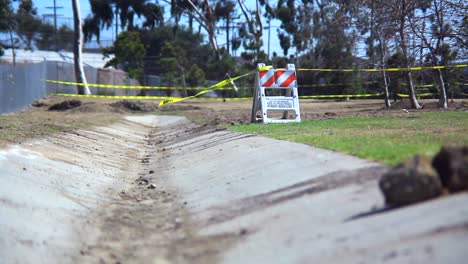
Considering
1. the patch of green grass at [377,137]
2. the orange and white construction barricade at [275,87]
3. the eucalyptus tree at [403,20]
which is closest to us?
the patch of green grass at [377,137]

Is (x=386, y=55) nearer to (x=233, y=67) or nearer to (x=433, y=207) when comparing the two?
(x=433, y=207)

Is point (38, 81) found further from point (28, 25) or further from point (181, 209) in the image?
point (28, 25)

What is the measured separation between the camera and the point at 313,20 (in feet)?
182

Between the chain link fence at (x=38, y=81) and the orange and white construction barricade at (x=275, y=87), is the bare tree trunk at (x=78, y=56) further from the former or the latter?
the orange and white construction barricade at (x=275, y=87)

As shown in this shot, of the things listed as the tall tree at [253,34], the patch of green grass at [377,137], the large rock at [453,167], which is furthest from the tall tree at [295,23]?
the large rock at [453,167]

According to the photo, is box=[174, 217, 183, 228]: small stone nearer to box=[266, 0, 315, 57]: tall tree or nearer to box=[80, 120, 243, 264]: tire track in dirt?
box=[80, 120, 243, 264]: tire track in dirt

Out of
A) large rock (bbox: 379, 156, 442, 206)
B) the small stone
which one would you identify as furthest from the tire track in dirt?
large rock (bbox: 379, 156, 442, 206)

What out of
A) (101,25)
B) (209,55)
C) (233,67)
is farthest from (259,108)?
(101,25)

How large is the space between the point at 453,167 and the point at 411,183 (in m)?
0.41

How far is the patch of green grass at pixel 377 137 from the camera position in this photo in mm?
9359

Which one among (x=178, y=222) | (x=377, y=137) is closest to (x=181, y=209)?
(x=178, y=222)

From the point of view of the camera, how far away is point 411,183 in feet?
21.0

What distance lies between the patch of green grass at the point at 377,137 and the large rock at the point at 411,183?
1858mm

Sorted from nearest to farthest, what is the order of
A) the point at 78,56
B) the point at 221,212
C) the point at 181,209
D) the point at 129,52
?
1. the point at 221,212
2. the point at 181,209
3. the point at 78,56
4. the point at 129,52
